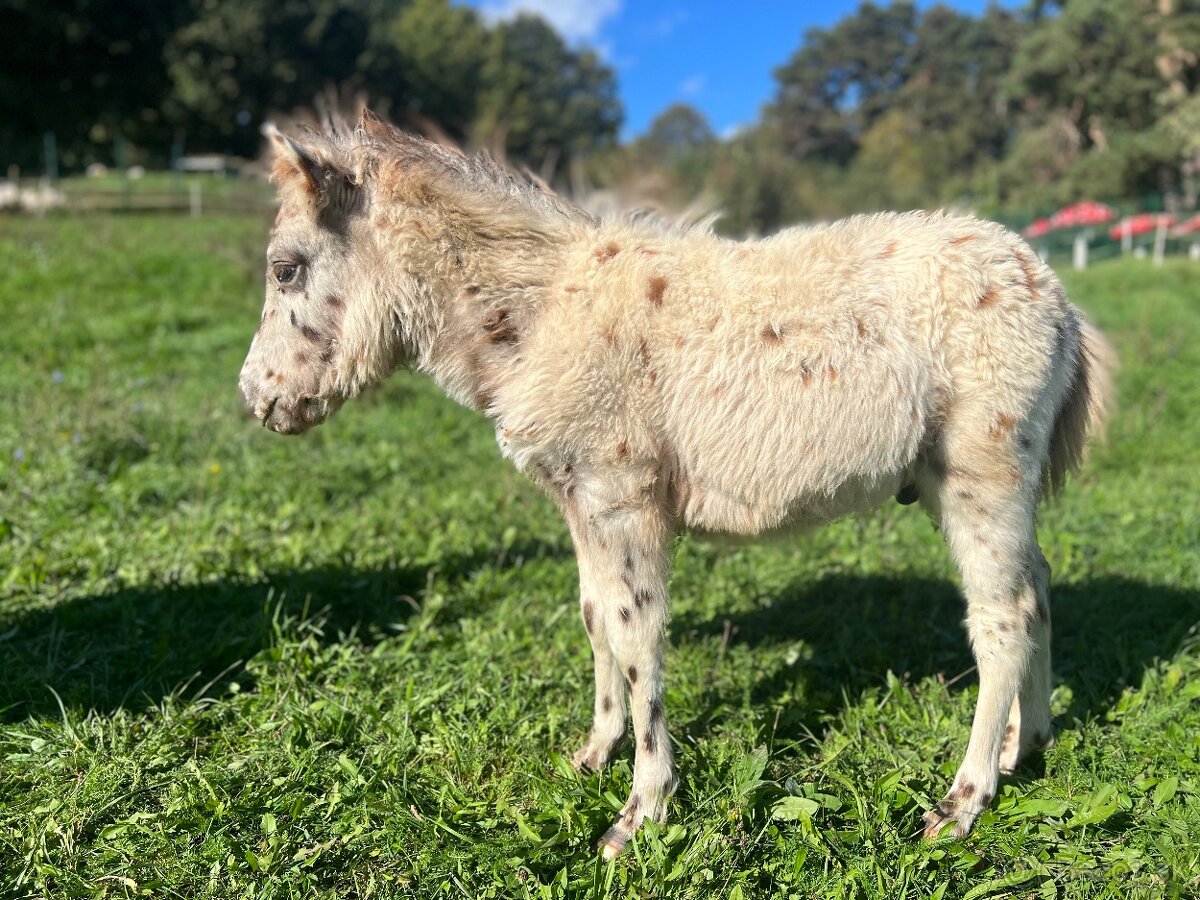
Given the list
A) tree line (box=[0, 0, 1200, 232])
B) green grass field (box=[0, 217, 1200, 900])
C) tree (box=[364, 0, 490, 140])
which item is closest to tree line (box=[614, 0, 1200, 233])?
tree line (box=[0, 0, 1200, 232])

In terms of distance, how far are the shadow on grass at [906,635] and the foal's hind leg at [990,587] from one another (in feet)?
2.00

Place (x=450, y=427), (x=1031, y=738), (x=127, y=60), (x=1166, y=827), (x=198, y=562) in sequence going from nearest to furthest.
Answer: (x=1166, y=827) → (x=1031, y=738) → (x=198, y=562) → (x=450, y=427) → (x=127, y=60)

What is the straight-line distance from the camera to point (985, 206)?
38094mm

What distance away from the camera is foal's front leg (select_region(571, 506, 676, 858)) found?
9.46ft

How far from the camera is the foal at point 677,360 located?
283cm

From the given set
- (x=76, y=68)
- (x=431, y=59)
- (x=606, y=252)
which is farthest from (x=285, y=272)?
(x=431, y=59)

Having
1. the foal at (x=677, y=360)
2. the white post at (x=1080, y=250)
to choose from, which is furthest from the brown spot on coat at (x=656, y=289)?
the white post at (x=1080, y=250)

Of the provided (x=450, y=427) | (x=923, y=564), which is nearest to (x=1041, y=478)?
(x=923, y=564)

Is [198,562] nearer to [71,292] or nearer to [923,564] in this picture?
[923,564]

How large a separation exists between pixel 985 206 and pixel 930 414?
40.1 meters

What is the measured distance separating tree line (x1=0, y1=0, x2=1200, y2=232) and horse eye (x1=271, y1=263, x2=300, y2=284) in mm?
972

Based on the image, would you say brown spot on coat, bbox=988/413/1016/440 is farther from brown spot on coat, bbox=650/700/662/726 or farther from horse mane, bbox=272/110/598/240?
horse mane, bbox=272/110/598/240

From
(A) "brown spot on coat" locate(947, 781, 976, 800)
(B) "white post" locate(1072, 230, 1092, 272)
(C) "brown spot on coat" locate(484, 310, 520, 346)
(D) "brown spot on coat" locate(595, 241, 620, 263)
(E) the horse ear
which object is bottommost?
(A) "brown spot on coat" locate(947, 781, 976, 800)

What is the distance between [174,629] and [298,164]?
7.43 feet
